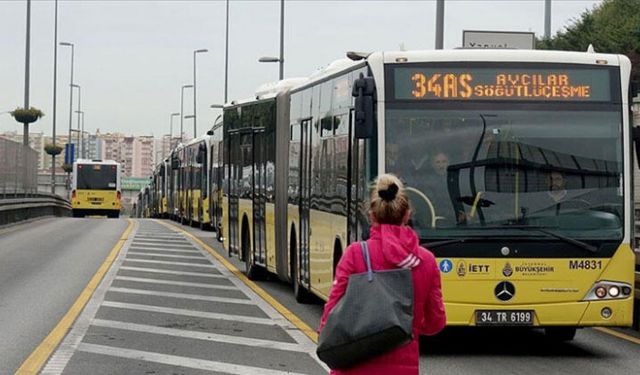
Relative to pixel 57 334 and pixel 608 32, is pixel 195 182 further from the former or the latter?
pixel 57 334

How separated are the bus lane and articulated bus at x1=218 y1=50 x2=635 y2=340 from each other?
5.32 feet

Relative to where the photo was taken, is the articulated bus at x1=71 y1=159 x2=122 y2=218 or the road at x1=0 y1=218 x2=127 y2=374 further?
the articulated bus at x1=71 y1=159 x2=122 y2=218

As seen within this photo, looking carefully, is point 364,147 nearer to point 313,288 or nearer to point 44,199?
point 313,288

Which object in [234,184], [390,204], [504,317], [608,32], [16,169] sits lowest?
[504,317]

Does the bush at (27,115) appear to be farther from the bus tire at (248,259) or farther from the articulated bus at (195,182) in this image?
the bus tire at (248,259)

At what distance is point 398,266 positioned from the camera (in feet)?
19.2

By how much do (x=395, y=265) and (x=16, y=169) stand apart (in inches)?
1805

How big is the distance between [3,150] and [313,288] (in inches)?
1268

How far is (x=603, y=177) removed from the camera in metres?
13.0

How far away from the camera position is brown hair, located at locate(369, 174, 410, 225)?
5965 millimetres

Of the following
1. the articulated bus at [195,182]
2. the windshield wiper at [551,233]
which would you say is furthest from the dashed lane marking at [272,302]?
the articulated bus at [195,182]

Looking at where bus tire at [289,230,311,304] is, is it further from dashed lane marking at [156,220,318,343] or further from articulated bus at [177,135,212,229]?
articulated bus at [177,135,212,229]

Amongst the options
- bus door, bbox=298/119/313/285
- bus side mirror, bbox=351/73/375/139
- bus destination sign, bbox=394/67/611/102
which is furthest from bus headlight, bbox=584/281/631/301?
bus door, bbox=298/119/313/285

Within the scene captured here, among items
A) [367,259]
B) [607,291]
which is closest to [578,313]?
[607,291]
